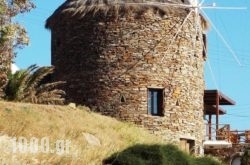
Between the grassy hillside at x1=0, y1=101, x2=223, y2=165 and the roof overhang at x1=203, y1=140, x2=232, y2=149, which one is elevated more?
the grassy hillside at x1=0, y1=101, x2=223, y2=165

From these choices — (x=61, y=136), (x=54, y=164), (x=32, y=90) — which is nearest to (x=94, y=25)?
(x=32, y=90)

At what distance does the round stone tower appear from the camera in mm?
29625

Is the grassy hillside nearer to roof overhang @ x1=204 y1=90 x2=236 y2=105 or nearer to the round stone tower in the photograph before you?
the round stone tower

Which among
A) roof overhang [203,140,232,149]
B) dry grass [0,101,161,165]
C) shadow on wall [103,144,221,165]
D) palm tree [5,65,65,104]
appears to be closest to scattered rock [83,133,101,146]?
dry grass [0,101,161,165]

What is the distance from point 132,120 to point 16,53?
13.2m

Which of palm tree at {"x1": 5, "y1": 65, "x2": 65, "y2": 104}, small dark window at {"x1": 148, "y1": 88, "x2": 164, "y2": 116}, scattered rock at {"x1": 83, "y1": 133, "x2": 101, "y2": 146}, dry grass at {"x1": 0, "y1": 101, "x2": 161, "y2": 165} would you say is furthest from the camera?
small dark window at {"x1": 148, "y1": 88, "x2": 164, "y2": 116}

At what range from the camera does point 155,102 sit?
98.6 ft

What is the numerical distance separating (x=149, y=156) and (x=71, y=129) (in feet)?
20.6

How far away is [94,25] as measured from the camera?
30328mm

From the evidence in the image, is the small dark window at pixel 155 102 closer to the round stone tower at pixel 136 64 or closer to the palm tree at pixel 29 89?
the round stone tower at pixel 136 64

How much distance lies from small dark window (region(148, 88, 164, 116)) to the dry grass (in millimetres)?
3541

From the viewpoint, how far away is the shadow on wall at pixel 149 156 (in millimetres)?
14195

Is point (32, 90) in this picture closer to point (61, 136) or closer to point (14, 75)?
point (14, 75)

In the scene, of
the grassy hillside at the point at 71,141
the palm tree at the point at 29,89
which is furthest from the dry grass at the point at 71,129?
the palm tree at the point at 29,89
